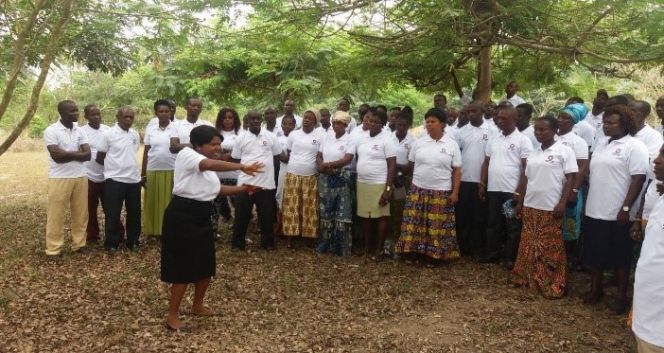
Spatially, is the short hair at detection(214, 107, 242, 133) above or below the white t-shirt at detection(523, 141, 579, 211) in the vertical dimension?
above

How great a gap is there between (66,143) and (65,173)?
0.39 m

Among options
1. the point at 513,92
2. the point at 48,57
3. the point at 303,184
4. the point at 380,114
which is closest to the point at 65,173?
the point at 48,57

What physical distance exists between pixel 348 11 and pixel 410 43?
0.96 m

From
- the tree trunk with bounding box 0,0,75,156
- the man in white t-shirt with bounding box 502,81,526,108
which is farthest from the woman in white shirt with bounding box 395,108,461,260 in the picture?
the tree trunk with bounding box 0,0,75,156

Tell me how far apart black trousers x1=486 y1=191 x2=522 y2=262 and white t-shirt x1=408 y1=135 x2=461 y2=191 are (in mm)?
591

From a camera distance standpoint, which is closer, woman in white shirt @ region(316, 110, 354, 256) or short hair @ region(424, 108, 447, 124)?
short hair @ region(424, 108, 447, 124)

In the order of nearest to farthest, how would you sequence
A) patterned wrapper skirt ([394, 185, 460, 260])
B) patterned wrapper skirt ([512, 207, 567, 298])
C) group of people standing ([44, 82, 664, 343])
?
group of people standing ([44, 82, 664, 343]) < patterned wrapper skirt ([512, 207, 567, 298]) < patterned wrapper skirt ([394, 185, 460, 260])

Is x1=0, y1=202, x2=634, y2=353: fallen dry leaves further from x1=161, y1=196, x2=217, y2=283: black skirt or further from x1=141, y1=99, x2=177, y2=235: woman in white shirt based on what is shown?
x1=141, y1=99, x2=177, y2=235: woman in white shirt

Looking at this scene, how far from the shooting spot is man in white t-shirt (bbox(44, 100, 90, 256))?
20.9 ft

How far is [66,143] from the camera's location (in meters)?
6.42

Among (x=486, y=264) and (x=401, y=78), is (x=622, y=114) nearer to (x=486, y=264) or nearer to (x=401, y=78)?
(x=486, y=264)

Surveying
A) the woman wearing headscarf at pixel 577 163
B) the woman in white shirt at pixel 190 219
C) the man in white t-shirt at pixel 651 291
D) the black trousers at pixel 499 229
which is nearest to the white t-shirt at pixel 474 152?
the black trousers at pixel 499 229

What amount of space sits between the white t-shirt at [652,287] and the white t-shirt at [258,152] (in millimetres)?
5029

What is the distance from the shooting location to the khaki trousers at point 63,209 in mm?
6531
